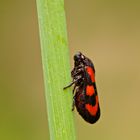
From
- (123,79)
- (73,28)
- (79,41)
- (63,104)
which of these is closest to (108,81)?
(123,79)

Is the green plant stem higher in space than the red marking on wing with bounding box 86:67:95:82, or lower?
lower

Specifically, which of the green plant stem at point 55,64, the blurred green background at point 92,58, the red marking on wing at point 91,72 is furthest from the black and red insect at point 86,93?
the blurred green background at point 92,58

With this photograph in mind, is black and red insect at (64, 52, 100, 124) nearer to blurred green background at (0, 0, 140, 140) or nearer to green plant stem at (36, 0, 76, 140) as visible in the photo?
green plant stem at (36, 0, 76, 140)

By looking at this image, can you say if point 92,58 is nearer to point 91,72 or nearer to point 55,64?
point 91,72

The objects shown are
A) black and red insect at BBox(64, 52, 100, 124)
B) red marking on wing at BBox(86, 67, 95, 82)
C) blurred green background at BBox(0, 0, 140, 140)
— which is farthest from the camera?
blurred green background at BBox(0, 0, 140, 140)

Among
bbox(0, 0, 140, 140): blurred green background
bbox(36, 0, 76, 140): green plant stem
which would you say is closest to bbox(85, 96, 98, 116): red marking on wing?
bbox(36, 0, 76, 140): green plant stem

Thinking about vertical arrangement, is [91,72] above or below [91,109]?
above

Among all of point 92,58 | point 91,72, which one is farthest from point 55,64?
point 92,58

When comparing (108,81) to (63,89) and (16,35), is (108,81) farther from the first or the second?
(63,89)
